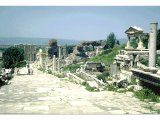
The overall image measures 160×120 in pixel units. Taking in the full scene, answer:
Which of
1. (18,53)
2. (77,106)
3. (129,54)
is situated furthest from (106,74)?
(18,53)

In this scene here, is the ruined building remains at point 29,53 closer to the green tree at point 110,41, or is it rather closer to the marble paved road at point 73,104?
the green tree at point 110,41

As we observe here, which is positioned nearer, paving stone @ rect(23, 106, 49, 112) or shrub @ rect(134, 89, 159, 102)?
paving stone @ rect(23, 106, 49, 112)

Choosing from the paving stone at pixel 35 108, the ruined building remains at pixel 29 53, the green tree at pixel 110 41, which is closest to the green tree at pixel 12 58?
the green tree at pixel 110 41

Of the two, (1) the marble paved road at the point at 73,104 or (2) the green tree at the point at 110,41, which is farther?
(2) the green tree at the point at 110,41

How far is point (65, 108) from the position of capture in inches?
454

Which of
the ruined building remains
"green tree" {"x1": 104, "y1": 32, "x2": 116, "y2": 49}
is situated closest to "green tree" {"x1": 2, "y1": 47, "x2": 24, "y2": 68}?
"green tree" {"x1": 104, "y1": 32, "x2": 116, "y2": 49}

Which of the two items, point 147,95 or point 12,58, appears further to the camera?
point 12,58

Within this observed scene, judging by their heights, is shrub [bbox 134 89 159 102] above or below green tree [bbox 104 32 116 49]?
below

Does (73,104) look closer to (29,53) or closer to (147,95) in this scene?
(147,95)

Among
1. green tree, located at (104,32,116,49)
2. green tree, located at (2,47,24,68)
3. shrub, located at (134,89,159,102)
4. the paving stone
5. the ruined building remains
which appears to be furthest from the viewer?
the ruined building remains

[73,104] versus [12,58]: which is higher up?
[12,58]

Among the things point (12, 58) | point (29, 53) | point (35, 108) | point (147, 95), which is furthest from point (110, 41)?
point (35, 108)

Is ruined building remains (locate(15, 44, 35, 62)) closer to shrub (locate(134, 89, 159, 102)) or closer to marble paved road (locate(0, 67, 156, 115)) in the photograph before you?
marble paved road (locate(0, 67, 156, 115))

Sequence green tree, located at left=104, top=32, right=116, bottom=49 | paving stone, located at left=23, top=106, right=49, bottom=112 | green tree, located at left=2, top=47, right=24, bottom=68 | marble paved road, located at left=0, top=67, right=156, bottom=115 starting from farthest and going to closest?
1. green tree, located at left=104, top=32, right=116, bottom=49
2. green tree, located at left=2, top=47, right=24, bottom=68
3. paving stone, located at left=23, top=106, right=49, bottom=112
4. marble paved road, located at left=0, top=67, right=156, bottom=115
